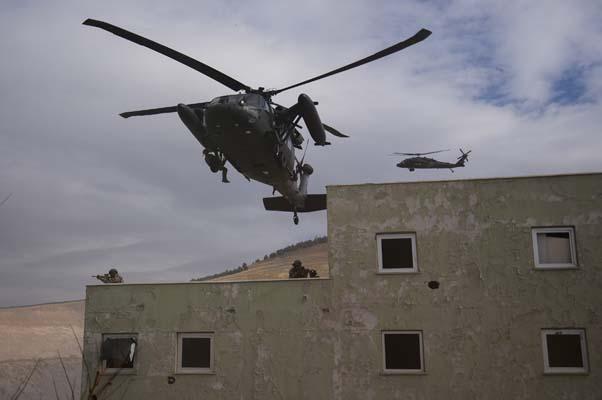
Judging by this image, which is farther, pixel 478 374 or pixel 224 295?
pixel 224 295

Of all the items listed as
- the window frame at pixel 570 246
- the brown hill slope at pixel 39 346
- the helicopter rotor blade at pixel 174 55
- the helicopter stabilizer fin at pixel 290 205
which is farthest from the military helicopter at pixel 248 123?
the brown hill slope at pixel 39 346

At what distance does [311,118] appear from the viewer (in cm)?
1684

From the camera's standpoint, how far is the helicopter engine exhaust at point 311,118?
16688 mm

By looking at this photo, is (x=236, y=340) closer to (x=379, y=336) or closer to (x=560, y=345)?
(x=379, y=336)

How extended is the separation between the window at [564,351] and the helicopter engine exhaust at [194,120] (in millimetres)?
10978

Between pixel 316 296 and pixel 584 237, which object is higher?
pixel 584 237

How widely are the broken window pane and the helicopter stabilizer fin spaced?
445 inches

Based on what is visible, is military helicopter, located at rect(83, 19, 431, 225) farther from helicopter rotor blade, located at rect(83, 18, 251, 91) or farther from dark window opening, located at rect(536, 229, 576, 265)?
dark window opening, located at rect(536, 229, 576, 265)

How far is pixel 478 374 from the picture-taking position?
1255 cm

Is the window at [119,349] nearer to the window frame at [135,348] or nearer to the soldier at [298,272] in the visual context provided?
the window frame at [135,348]

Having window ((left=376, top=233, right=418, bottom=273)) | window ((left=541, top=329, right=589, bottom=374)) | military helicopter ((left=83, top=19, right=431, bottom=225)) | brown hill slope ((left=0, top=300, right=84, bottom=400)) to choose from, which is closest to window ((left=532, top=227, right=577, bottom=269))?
window ((left=541, top=329, right=589, bottom=374))

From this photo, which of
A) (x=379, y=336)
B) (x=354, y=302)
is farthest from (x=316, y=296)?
(x=379, y=336)

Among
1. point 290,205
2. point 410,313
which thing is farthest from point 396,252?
point 290,205

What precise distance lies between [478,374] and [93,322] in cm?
965
